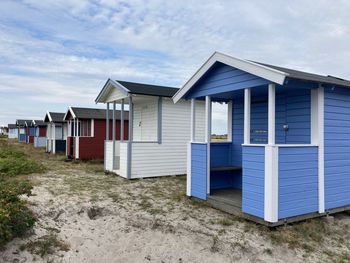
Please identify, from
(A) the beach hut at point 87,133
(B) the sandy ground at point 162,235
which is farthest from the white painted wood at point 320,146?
(A) the beach hut at point 87,133

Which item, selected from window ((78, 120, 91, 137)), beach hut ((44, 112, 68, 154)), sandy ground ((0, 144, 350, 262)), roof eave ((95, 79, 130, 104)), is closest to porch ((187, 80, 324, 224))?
sandy ground ((0, 144, 350, 262))

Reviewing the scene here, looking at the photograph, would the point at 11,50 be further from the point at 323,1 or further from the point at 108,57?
the point at 323,1

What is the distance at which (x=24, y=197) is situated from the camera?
6395mm

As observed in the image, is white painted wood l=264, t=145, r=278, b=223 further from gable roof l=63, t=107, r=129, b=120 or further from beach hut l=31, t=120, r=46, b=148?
beach hut l=31, t=120, r=46, b=148

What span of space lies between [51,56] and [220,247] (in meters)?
12.7

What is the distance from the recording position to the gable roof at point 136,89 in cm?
990

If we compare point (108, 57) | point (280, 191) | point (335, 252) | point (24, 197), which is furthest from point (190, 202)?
point (108, 57)

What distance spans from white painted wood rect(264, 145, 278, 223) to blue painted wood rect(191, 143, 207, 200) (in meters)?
1.95

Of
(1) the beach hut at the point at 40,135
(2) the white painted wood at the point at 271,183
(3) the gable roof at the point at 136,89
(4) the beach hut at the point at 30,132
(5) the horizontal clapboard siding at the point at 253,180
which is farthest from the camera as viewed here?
(4) the beach hut at the point at 30,132

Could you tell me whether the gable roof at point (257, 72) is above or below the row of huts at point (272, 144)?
above

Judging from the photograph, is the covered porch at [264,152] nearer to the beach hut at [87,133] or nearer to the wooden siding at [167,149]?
the wooden siding at [167,149]

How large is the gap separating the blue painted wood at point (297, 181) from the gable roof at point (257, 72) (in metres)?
1.20

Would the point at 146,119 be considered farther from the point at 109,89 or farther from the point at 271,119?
the point at 271,119

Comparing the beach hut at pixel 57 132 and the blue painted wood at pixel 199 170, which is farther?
the beach hut at pixel 57 132
